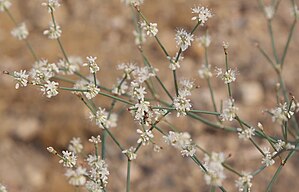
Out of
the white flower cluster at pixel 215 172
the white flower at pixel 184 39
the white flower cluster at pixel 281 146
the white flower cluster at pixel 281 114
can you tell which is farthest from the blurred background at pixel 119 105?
the white flower cluster at pixel 215 172

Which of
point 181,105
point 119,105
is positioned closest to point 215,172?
point 181,105

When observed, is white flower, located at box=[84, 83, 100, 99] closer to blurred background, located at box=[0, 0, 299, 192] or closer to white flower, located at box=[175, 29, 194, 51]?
white flower, located at box=[175, 29, 194, 51]

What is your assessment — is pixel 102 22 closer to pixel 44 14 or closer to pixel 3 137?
pixel 44 14

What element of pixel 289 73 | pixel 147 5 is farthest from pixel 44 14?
pixel 289 73

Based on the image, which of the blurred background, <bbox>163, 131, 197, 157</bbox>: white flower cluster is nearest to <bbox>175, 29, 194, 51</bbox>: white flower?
<bbox>163, 131, 197, 157</bbox>: white flower cluster

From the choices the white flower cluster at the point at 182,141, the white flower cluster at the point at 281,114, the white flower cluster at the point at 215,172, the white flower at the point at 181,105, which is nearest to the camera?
the white flower cluster at the point at 215,172

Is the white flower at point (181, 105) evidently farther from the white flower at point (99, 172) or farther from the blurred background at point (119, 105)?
the blurred background at point (119, 105)
